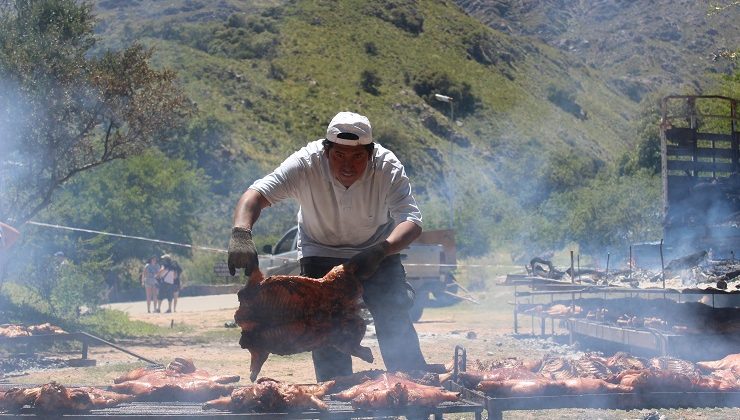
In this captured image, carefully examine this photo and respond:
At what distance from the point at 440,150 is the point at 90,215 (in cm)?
3265

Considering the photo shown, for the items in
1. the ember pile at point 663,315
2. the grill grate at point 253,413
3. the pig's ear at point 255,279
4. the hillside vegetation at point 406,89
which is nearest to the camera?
the grill grate at point 253,413

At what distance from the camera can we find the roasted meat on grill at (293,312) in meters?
4.95

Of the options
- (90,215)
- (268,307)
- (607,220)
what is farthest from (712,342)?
(90,215)

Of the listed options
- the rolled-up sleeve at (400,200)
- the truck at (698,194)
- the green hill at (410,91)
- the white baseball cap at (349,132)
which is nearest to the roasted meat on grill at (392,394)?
the rolled-up sleeve at (400,200)

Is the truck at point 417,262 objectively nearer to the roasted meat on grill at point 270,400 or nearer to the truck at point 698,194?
the truck at point 698,194

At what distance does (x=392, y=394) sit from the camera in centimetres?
450

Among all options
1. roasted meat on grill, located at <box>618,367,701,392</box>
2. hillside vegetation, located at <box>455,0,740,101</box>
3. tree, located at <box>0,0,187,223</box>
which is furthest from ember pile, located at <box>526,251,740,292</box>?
hillside vegetation, located at <box>455,0,740,101</box>

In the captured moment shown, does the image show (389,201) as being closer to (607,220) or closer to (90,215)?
(607,220)

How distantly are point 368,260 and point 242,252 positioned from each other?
0.76 meters

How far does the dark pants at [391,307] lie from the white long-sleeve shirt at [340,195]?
0.17 meters

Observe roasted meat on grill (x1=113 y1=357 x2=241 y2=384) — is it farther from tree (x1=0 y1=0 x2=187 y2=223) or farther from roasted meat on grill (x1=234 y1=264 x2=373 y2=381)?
tree (x1=0 y1=0 x2=187 y2=223)

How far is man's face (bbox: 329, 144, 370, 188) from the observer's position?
522cm

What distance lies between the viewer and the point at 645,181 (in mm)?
31062

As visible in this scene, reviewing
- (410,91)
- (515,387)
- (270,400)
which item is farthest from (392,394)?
(410,91)
